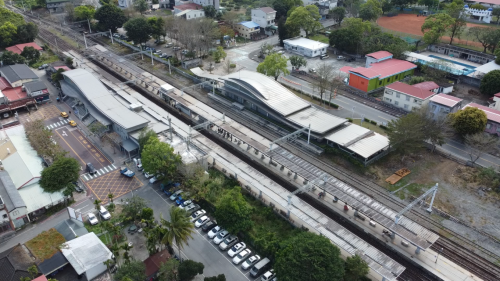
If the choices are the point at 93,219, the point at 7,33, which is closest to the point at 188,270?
the point at 93,219

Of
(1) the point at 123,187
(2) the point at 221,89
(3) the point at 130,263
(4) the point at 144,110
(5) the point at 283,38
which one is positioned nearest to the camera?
(3) the point at 130,263

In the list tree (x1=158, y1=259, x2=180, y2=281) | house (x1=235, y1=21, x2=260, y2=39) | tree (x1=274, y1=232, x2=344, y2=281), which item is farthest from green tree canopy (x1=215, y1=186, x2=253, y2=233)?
house (x1=235, y1=21, x2=260, y2=39)

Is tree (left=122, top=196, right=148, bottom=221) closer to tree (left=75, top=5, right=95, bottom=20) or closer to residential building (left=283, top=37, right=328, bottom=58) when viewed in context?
residential building (left=283, top=37, right=328, bottom=58)

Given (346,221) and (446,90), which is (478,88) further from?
(346,221)

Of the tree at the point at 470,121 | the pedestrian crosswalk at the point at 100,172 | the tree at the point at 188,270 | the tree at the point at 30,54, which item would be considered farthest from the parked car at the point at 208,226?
the tree at the point at 30,54

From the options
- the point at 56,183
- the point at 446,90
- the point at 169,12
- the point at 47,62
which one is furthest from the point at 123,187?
the point at 169,12

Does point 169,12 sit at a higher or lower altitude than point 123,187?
higher
